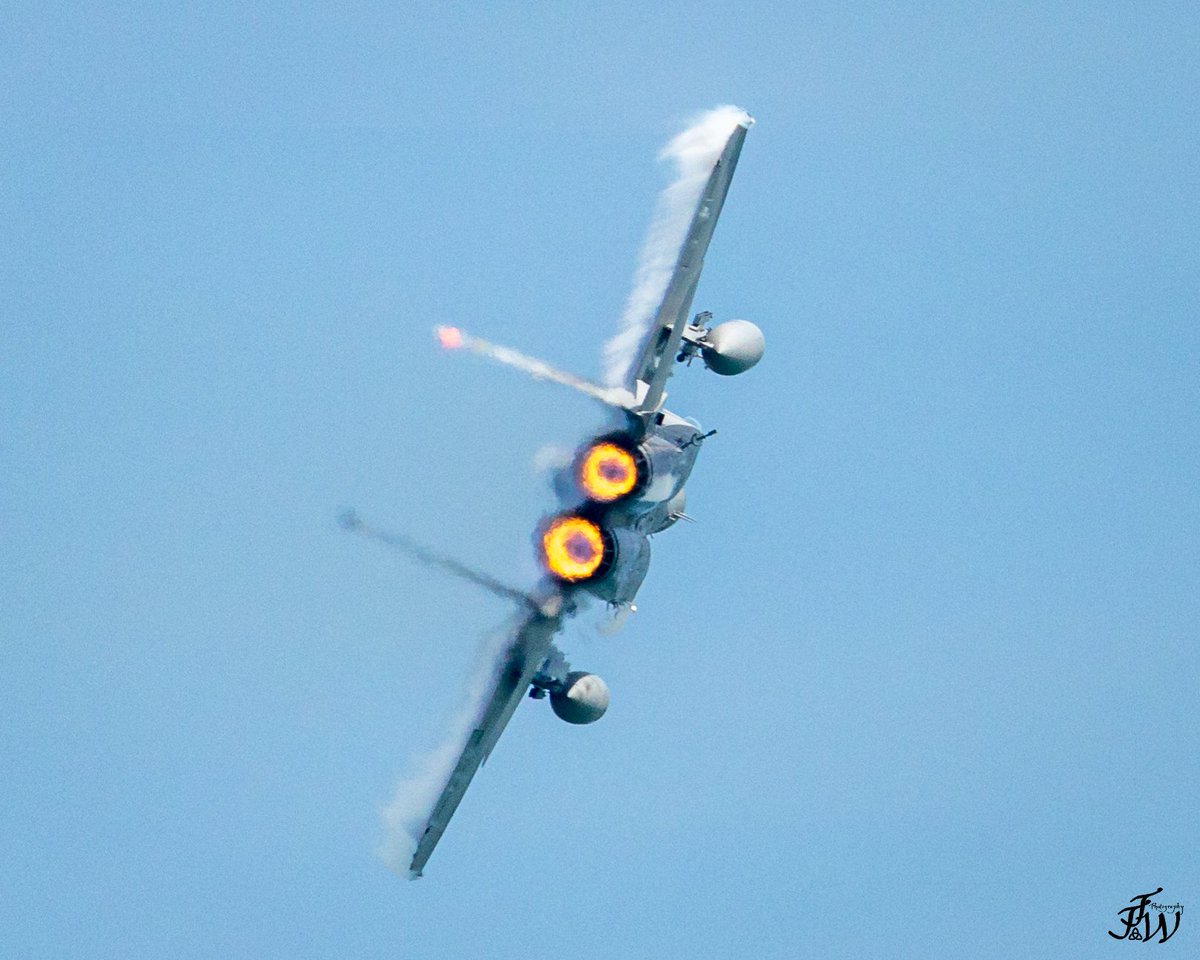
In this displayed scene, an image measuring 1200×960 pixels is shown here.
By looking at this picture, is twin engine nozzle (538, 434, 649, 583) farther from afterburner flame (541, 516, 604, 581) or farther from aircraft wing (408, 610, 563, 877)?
Answer: aircraft wing (408, 610, 563, 877)

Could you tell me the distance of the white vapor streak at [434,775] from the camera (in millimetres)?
36875

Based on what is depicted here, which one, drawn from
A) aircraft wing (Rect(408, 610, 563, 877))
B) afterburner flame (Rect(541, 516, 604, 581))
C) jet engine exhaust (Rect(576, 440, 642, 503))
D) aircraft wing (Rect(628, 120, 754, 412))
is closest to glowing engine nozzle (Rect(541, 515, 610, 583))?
afterburner flame (Rect(541, 516, 604, 581))

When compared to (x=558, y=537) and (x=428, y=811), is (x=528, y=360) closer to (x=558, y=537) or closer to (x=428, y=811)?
(x=558, y=537)

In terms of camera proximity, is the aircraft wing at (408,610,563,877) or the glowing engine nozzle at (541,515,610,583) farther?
the aircraft wing at (408,610,563,877)

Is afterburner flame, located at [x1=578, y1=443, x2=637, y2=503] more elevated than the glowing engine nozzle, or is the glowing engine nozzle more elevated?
afterburner flame, located at [x1=578, y1=443, x2=637, y2=503]

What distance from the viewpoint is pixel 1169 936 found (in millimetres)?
38500

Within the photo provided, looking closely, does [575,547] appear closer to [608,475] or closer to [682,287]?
[608,475]

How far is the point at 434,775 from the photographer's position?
124ft

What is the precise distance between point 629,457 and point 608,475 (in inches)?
16.6

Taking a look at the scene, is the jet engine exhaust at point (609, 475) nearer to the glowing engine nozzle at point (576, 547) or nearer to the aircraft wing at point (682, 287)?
the glowing engine nozzle at point (576, 547)

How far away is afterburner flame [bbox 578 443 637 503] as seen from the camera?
34.3 m

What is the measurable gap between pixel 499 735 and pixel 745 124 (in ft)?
35.8

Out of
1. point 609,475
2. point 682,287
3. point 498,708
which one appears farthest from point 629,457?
point 498,708

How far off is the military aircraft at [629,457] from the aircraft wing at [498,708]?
66 millimetres
